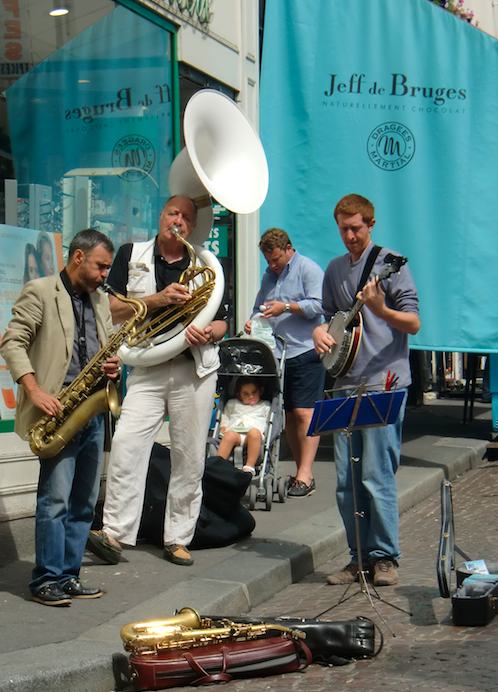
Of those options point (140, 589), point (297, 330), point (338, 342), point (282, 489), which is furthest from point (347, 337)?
point (297, 330)

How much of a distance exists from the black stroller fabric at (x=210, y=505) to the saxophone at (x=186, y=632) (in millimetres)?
1935

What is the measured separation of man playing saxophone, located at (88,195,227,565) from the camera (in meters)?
6.49

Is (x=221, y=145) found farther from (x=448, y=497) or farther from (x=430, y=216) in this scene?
(x=430, y=216)

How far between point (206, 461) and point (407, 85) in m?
4.67

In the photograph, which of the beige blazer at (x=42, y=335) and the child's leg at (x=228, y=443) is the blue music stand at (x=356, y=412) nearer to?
the beige blazer at (x=42, y=335)

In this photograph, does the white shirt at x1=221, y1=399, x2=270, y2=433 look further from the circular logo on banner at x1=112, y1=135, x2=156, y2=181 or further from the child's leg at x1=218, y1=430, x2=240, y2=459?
the circular logo on banner at x1=112, y1=135, x2=156, y2=181

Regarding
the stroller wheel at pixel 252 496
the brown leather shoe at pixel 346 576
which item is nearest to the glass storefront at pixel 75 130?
the stroller wheel at pixel 252 496

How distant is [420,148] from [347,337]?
4.71 metres

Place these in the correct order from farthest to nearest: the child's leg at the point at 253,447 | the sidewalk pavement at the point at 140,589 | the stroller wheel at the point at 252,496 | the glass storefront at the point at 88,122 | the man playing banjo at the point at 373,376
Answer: the child's leg at the point at 253,447
the stroller wheel at the point at 252,496
the glass storefront at the point at 88,122
the man playing banjo at the point at 373,376
the sidewalk pavement at the point at 140,589

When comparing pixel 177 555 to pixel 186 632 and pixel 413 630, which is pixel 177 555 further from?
pixel 186 632

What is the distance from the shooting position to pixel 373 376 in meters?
6.34

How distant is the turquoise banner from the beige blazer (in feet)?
16.6

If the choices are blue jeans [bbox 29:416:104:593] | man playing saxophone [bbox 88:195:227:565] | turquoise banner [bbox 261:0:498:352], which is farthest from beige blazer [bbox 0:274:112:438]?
turquoise banner [bbox 261:0:498:352]

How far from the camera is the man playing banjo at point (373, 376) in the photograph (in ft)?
20.7
